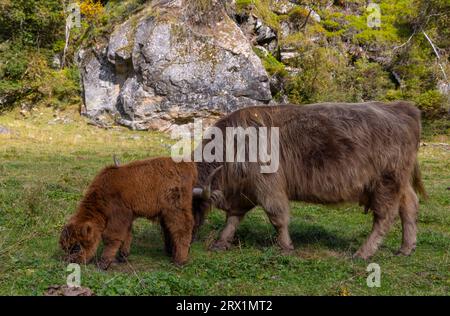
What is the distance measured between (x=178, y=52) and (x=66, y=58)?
918 centimetres

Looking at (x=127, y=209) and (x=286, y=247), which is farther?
(x=286, y=247)

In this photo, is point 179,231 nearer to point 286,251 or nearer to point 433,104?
point 286,251

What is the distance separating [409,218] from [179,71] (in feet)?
61.1

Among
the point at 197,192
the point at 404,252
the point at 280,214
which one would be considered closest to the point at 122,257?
the point at 197,192

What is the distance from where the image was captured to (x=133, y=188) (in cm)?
708

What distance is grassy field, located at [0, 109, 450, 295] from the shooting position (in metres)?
5.97

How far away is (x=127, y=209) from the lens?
23.1 ft

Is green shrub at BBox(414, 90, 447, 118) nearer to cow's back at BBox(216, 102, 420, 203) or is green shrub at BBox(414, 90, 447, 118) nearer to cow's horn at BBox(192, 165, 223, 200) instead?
cow's back at BBox(216, 102, 420, 203)

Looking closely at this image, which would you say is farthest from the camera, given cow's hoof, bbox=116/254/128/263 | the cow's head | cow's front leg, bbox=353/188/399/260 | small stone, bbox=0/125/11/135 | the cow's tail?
small stone, bbox=0/125/11/135

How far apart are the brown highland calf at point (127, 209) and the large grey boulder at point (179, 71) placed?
59.6 ft

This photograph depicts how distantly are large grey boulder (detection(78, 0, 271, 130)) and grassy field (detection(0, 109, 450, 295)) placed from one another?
38.0 feet

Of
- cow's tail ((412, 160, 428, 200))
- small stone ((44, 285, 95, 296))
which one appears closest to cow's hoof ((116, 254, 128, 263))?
small stone ((44, 285, 95, 296))

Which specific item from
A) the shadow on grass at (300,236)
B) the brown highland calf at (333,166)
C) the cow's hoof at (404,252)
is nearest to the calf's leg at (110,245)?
the brown highland calf at (333,166)

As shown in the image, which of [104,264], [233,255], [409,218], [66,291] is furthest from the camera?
[409,218]
